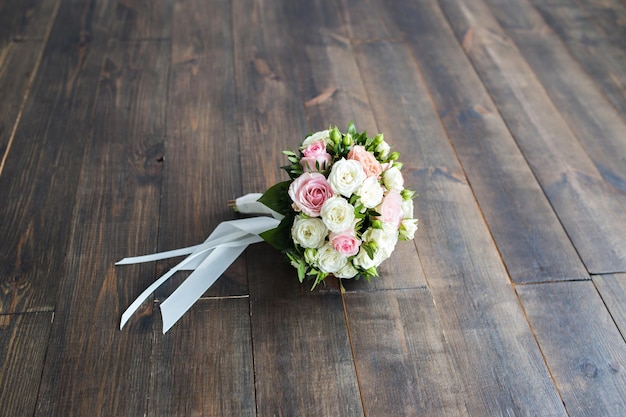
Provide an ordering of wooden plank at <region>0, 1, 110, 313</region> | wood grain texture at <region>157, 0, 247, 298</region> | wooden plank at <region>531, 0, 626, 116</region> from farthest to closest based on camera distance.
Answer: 1. wooden plank at <region>531, 0, 626, 116</region>
2. wood grain texture at <region>157, 0, 247, 298</region>
3. wooden plank at <region>0, 1, 110, 313</region>

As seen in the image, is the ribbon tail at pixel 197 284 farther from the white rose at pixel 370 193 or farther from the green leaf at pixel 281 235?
the white rose at pixel 370 193

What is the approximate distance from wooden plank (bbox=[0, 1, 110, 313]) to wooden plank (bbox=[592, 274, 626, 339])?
1.30m

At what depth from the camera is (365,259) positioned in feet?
4.31

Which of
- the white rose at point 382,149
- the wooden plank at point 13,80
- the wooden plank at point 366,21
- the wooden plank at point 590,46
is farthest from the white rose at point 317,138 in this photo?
the wooden plank at point 590,46

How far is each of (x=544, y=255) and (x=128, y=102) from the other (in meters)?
1.31

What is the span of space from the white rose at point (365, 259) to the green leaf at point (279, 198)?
7.6 inches

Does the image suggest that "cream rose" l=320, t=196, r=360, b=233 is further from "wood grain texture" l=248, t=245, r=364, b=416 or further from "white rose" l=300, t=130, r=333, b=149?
"wood grain texture" l=248, t=245, r=364, b=416

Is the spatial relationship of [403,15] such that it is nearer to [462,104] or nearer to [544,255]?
[462,104]

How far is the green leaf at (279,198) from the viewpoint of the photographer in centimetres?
138

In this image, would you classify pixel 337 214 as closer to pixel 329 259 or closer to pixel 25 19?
pixel 329 259

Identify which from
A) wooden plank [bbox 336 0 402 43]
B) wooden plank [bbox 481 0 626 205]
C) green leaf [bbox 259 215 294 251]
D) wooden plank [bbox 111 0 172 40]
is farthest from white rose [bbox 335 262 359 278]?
wooden plank [bbox 111 0 172 40]

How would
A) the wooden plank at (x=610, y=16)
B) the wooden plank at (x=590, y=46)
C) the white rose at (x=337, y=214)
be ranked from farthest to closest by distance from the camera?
the wooden plank at (x=610, y=16) → the wooden plank at (x=590, y=46) → the white rose at (x=337, y=214)

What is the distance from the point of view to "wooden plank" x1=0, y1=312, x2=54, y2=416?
48.2 inches

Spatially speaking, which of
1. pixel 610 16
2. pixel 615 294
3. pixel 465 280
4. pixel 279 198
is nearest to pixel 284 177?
pixel 279 198
